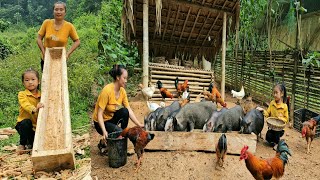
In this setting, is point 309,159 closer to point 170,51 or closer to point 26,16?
point 170,51

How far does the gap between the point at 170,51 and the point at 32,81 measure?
274 inches

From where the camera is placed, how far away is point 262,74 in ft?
30.4

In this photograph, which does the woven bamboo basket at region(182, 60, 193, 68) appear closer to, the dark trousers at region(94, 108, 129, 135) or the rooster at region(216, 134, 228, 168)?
the dark trousers at region(94, 108, 129, 135)

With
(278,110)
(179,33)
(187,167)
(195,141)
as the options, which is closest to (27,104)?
(187,167)

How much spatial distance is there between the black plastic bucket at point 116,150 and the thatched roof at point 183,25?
4022 millimetres

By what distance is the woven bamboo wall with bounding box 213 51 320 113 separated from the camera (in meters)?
6.67

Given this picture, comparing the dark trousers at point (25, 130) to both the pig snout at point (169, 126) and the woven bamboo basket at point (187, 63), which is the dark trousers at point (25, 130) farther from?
the woven bamboo basket at point (187, 63)

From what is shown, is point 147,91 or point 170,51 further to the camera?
point 170,51

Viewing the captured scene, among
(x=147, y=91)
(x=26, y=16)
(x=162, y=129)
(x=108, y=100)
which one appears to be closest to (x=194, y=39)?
(x=147, y=91)

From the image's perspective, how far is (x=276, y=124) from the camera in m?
4.82

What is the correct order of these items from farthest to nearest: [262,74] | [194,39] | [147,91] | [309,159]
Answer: [194,39]
[262,74]
[147,91]
[309,159]

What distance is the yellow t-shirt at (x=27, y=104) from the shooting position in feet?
12.6

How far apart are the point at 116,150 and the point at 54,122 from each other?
96cm

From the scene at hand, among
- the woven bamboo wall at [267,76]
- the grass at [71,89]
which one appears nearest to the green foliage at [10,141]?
the grass at [71,89]
